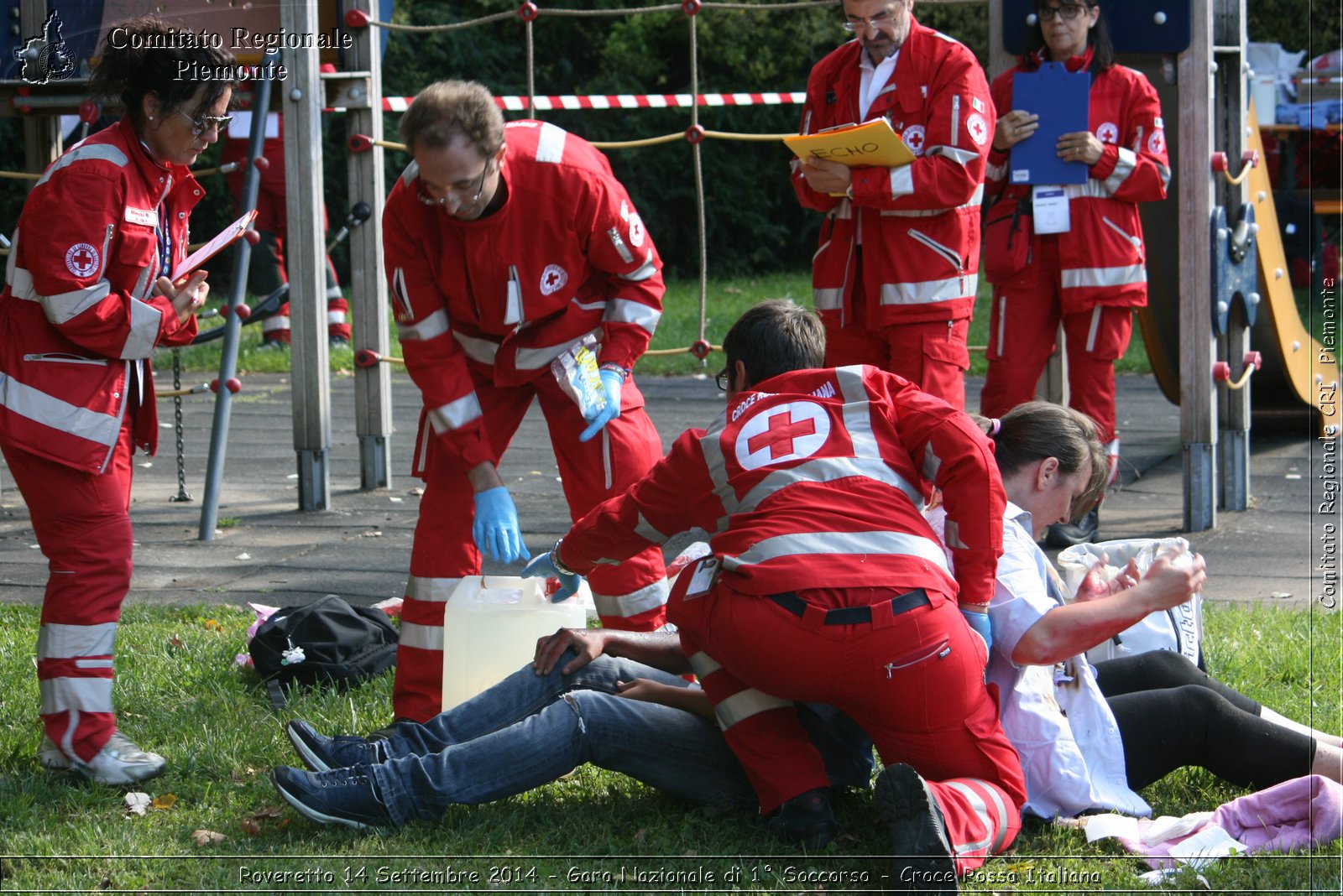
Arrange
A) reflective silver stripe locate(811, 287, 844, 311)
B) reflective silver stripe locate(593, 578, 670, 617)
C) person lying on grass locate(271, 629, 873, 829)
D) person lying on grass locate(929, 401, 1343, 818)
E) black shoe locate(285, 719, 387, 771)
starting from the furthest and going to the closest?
reflective silver stripe locate(811, 287, 844, 311) < reflective silver stripe locate(593, 578, 670, 617) < black shoe locate(285, 719, 387, 771) < person lying on grass locate(271, 629, 873, 829) < person lying on grass locate(929, 401, 1343, 818)

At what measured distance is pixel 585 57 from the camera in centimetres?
1825

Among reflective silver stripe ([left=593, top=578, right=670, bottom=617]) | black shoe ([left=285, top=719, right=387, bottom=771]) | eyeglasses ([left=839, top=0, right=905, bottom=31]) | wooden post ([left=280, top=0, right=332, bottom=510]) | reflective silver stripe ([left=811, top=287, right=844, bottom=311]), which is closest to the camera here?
black shoe ([left=285, top=719, right=387, bottom=771])

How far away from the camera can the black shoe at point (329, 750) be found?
3.39 meters

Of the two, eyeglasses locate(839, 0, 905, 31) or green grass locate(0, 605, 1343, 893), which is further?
eyeglasses locate(839, 0, 905, 31)

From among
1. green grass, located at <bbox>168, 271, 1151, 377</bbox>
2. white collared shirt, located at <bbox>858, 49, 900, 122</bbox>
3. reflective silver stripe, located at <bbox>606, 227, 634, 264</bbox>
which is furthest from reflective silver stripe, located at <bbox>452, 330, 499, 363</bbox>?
green grass, located at <bbox>168, 271, 1151, 377</bbox>

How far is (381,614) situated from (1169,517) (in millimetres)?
3510

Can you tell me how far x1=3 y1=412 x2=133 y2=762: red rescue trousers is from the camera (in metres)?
3.69

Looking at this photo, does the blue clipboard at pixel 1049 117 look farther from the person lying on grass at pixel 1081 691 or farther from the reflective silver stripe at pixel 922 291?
the person lying on grass at pixel 1081 691

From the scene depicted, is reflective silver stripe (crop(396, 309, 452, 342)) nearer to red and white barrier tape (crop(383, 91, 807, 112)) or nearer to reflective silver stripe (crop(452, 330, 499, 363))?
reflective silver stripe (crop(452, 330, 499, 363))

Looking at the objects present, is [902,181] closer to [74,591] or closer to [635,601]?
[635,601]

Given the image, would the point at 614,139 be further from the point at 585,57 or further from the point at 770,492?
the point at 770,492

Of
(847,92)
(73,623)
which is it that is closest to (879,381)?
(73,623)

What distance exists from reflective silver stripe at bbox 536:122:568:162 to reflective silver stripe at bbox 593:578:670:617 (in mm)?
1163

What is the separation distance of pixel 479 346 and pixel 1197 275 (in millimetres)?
3433
